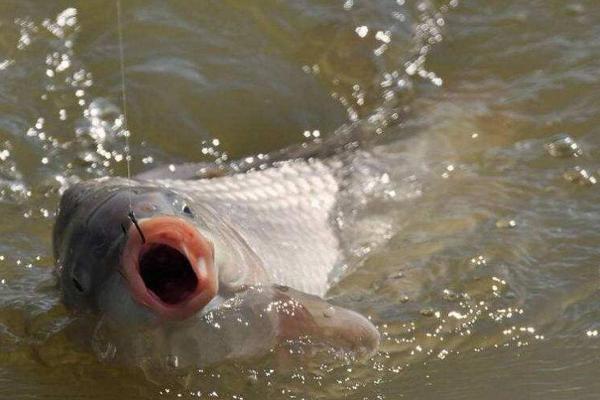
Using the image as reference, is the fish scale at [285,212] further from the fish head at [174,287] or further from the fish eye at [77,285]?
the fish eye at [77,285]

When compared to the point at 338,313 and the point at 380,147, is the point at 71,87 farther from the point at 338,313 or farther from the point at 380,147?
the point at 338,313

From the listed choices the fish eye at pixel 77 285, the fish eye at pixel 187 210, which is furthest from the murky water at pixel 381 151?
the fish eye at pixel 187 210

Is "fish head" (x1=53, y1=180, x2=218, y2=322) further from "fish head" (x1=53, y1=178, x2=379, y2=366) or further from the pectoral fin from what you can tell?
the pectoral fin

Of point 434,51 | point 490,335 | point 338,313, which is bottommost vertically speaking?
point 434,51

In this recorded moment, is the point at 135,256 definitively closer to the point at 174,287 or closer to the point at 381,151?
the point at 174,287

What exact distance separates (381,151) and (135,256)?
2.19 m

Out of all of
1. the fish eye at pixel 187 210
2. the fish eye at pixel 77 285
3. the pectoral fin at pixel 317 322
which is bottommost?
the pectoral fin at pixel 317 322

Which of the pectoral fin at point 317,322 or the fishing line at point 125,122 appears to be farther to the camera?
the pectoral fin at point 317,322

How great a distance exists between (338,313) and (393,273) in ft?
2.67

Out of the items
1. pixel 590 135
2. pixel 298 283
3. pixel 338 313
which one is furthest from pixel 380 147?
pixel 338 313

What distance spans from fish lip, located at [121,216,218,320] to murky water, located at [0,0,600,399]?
46cm

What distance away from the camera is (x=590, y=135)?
4.84 meters

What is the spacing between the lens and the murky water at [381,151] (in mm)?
3420

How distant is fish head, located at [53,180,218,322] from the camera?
2791 millimetres
